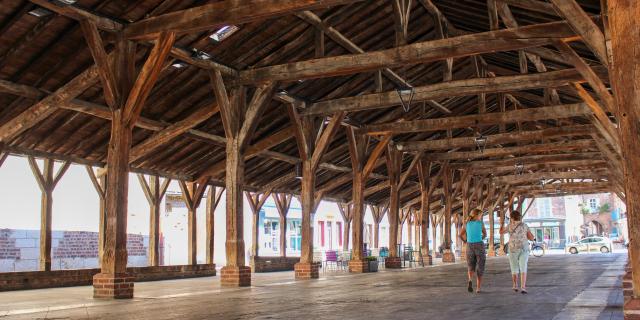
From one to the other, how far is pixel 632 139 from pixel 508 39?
564cm

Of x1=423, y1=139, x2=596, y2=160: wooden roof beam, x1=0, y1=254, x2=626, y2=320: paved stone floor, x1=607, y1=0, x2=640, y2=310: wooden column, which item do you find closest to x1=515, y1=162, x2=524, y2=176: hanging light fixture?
x1=423, y1=139, x2=596, y2=160: wooden roof beam

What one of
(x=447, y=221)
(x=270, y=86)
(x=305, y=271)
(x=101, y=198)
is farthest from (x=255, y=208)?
(x=270, y=86)

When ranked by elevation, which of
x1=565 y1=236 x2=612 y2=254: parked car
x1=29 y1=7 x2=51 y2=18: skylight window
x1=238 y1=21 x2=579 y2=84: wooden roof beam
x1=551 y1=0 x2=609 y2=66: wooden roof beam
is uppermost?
x1=29 y1=7 x2=51 y2=18: skylight window

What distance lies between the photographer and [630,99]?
4371 mm

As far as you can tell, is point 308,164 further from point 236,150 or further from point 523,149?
point 523,149

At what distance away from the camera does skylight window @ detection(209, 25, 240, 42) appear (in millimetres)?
11350

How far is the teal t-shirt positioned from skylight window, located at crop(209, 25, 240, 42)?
17.2 feet

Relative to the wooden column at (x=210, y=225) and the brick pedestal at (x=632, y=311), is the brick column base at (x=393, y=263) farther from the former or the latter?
the brick pedestal at (x=632, y=311)

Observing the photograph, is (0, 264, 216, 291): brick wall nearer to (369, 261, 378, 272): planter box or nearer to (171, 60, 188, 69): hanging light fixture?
(171, 60, 188, 69): hanging light fixture

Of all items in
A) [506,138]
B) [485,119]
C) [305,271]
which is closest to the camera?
[305,271]

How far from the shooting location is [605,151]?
1922 centimetres

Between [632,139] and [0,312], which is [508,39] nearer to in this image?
[632,139]

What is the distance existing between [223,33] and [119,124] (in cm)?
264

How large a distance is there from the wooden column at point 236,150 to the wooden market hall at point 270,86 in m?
0.03
